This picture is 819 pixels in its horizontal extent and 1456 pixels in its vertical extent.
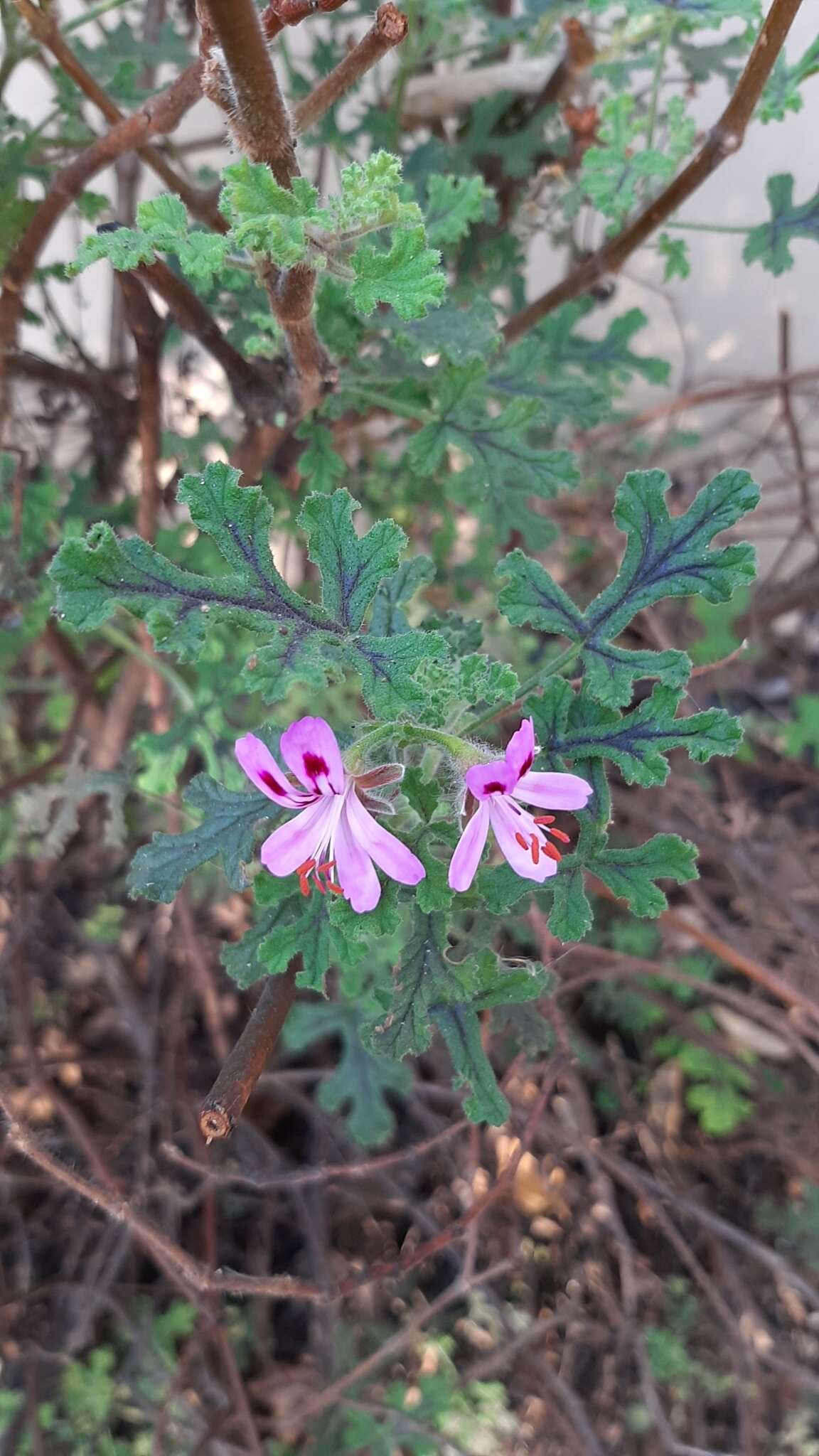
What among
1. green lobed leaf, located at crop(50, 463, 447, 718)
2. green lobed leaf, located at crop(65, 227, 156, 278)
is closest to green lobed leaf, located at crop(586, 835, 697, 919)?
green lobed leaf, located at crop(50, 463, 447, 718)

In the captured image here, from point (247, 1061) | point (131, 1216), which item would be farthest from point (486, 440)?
point (131, 1216)

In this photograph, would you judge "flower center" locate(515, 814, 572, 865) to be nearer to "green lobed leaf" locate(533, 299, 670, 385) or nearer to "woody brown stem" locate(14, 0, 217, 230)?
"woody brown stem" locate(14, 0, 217, 230)

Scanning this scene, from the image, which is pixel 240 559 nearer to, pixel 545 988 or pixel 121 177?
pixel 545 988

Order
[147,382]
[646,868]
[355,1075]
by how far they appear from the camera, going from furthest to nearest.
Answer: [355,1075] < [147,382] < [646,868]

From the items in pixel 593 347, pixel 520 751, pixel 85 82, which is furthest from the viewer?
pixel 593 347

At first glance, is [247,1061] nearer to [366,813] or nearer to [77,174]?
[366,813]

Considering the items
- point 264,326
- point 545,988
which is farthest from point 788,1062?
point 264,326

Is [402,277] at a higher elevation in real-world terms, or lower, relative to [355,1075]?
higher
